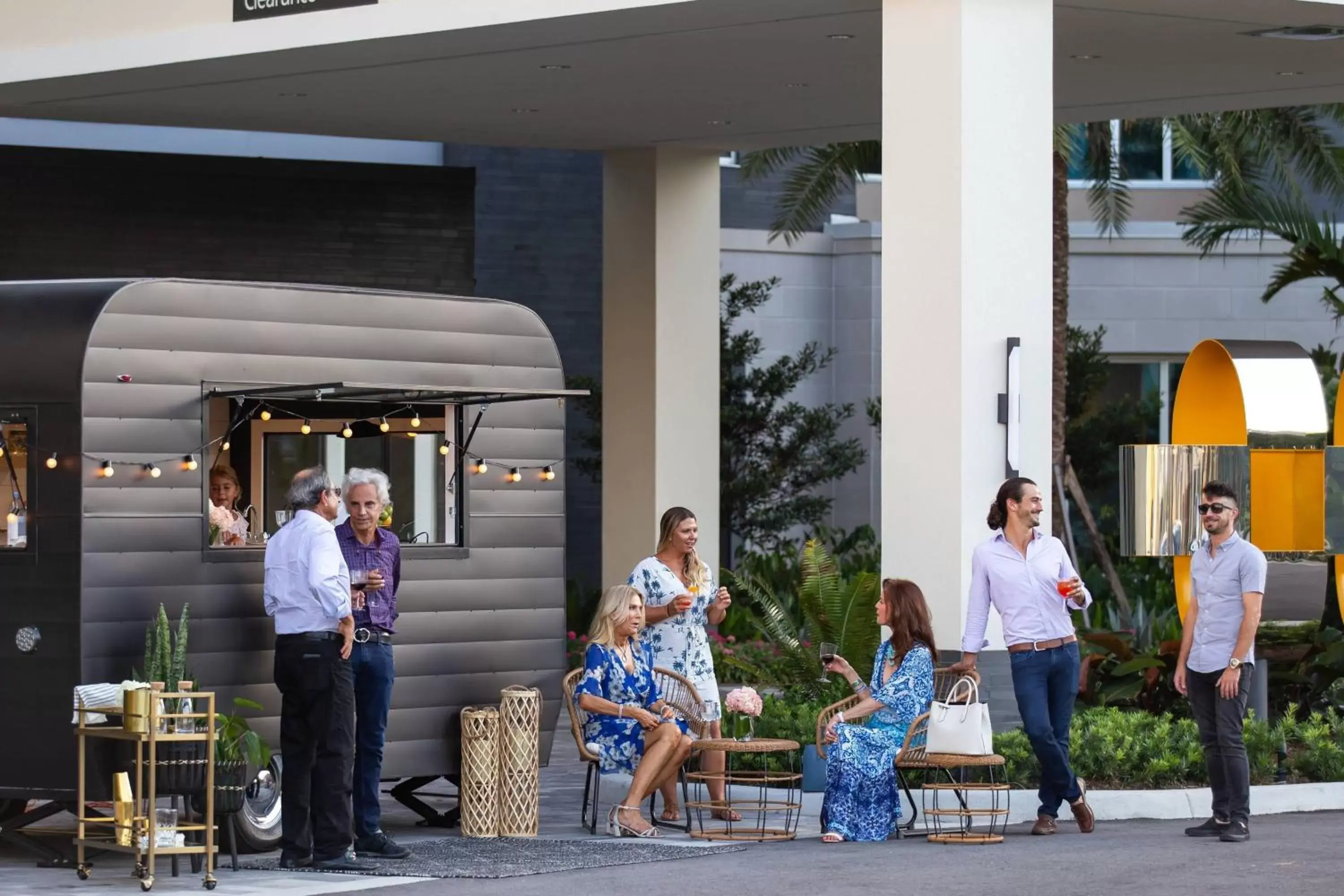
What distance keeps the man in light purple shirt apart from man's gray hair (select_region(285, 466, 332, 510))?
3192 mm

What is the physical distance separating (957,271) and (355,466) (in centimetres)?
400

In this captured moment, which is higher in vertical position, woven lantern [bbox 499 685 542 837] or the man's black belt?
the man's black belt

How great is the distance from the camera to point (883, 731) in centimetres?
1113

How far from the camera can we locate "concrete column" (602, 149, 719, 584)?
18984 mm

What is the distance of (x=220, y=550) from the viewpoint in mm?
10852

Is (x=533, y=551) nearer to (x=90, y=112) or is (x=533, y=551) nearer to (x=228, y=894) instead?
(x=228, y=894)

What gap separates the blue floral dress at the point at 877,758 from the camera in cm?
1105

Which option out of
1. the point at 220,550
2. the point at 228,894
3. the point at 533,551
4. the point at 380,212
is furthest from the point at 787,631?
the point at 380,212

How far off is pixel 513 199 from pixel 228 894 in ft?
43.4

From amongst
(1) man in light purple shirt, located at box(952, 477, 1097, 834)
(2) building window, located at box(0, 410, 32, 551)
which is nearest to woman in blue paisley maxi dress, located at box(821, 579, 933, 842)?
(1) man in light purple shirt, located at box(952, 477, 1097, 834)

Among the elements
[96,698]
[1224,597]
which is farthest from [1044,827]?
[96,698]

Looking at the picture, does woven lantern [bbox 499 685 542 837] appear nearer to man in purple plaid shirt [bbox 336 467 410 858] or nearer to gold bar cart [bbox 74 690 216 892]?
man in purple plaid shirt [bbox 336 467 410 858]

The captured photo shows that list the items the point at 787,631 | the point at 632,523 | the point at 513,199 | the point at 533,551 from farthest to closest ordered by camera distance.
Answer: the point at 513,199, the point at 632,523, the point at 787,631, the point at 533,551

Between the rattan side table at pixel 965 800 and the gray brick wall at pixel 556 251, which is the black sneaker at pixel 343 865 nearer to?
the rattan side table at pixel 965 800
